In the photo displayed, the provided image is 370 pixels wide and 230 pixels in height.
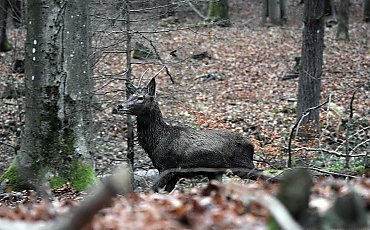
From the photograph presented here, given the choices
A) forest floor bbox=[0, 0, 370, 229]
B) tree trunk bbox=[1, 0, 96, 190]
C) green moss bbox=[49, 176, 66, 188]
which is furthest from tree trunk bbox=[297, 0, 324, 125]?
green moss bbox=[49, 176, 66, 188]

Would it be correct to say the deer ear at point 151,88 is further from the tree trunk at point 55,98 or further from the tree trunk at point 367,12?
the tree trunk at point 367,12

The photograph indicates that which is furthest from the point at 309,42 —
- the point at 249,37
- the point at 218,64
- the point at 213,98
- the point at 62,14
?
the point at 249,37

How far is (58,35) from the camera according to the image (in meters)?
8.85

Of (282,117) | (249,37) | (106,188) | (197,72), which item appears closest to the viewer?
A: (106,188)

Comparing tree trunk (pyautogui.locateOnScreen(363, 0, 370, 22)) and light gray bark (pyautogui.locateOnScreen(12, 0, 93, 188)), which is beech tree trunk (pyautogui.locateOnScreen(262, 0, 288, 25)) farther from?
light gray bark (pyautogui.locateOnScreen(12, 0, 93, 188))

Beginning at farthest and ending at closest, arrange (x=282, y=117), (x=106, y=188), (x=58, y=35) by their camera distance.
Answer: (x=282, y=117), (x=58, y=35), (x=106, y=188)

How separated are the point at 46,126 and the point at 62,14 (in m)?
1.62

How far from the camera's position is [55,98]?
8938 millimetres

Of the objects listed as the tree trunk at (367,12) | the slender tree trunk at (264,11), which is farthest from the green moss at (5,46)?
the tree trunk at (367,12)

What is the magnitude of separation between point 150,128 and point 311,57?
6.62 m

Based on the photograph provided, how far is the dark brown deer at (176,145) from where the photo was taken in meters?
10.1

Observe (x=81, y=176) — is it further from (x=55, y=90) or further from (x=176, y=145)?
(x=176, y=145)

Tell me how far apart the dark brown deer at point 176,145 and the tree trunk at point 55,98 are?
1168 millimetres

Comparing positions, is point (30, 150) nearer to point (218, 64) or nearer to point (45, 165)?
point (45, 165)
